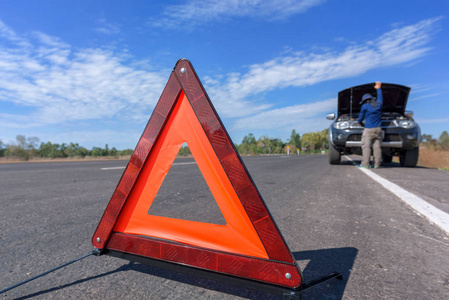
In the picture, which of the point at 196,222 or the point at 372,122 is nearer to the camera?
the point at 196,222

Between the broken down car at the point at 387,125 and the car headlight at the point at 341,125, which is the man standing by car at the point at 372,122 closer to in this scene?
the broken down car at the point at 387,125

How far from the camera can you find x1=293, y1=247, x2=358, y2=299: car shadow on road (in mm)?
1214

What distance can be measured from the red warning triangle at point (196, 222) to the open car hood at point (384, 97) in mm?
7873

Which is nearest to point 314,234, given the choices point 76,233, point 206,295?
point 206,295

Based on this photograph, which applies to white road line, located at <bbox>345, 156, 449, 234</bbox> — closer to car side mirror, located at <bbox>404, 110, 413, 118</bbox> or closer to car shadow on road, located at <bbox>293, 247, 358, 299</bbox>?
car shadow on road, located at <bbox>293, 247, 358, 299</bbox>

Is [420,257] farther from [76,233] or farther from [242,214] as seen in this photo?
[76,233]

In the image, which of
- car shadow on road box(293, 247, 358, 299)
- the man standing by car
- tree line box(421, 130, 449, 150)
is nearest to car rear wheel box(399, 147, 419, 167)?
the man standing by car

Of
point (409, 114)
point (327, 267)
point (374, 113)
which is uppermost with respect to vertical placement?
point (409, 114)

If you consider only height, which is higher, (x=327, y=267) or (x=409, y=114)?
(x=409, y=114)

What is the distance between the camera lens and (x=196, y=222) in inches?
53.6

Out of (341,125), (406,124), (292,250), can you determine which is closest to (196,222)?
(292,250)

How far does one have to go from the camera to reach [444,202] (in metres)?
3.03

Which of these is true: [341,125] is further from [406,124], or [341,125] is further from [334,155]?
[406,124]

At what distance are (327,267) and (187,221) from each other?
85 cm
